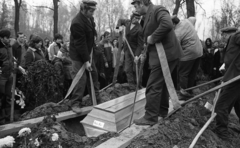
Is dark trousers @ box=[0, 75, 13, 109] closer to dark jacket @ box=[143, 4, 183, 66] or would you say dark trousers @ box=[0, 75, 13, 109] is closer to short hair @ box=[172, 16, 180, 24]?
dark jacket @ box=[143, 4, 183, 66]

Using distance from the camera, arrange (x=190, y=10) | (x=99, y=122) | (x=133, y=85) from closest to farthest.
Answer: (x=99, y=122)
(x=133, y=85)
(x=190, y=10)

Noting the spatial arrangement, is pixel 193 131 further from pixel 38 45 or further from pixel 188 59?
pixel 38 45

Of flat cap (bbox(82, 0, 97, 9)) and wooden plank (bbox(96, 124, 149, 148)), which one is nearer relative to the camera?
wooden plank (bbox(96, 124, 149, 148))

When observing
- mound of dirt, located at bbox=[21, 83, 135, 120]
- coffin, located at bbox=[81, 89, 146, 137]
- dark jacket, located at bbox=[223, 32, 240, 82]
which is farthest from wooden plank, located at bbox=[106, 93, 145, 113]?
dark jacket, located at bbox=[223, 32, 240, 82]

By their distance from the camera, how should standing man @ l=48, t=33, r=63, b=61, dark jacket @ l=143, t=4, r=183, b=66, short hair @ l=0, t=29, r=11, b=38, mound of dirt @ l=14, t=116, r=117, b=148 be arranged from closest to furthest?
1. mound of dirt @ l=14, t=116, r=117, b=148
2. dark jacket @ l=143, t=4, r=183, b=66
3. short hair @ l=0, t=29, r=11, b=38
4. standing man @ l=48, t=33, r=63, b=61

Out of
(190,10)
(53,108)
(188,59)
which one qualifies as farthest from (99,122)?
(190,10)

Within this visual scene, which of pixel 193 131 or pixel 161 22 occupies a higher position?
pixel 161 22

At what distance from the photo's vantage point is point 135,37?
6.58 metres

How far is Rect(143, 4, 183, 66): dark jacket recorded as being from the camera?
11.2ft

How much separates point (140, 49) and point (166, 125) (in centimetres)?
321

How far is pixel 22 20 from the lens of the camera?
5000 cm

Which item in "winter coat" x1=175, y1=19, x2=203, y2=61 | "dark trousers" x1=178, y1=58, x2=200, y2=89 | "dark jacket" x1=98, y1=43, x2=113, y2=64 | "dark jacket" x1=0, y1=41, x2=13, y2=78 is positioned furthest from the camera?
"dark jacket" x1=98, y1=43, x2=113, y2=64

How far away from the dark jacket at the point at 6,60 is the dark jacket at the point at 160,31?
2403 mm

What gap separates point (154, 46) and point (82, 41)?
144 cm
